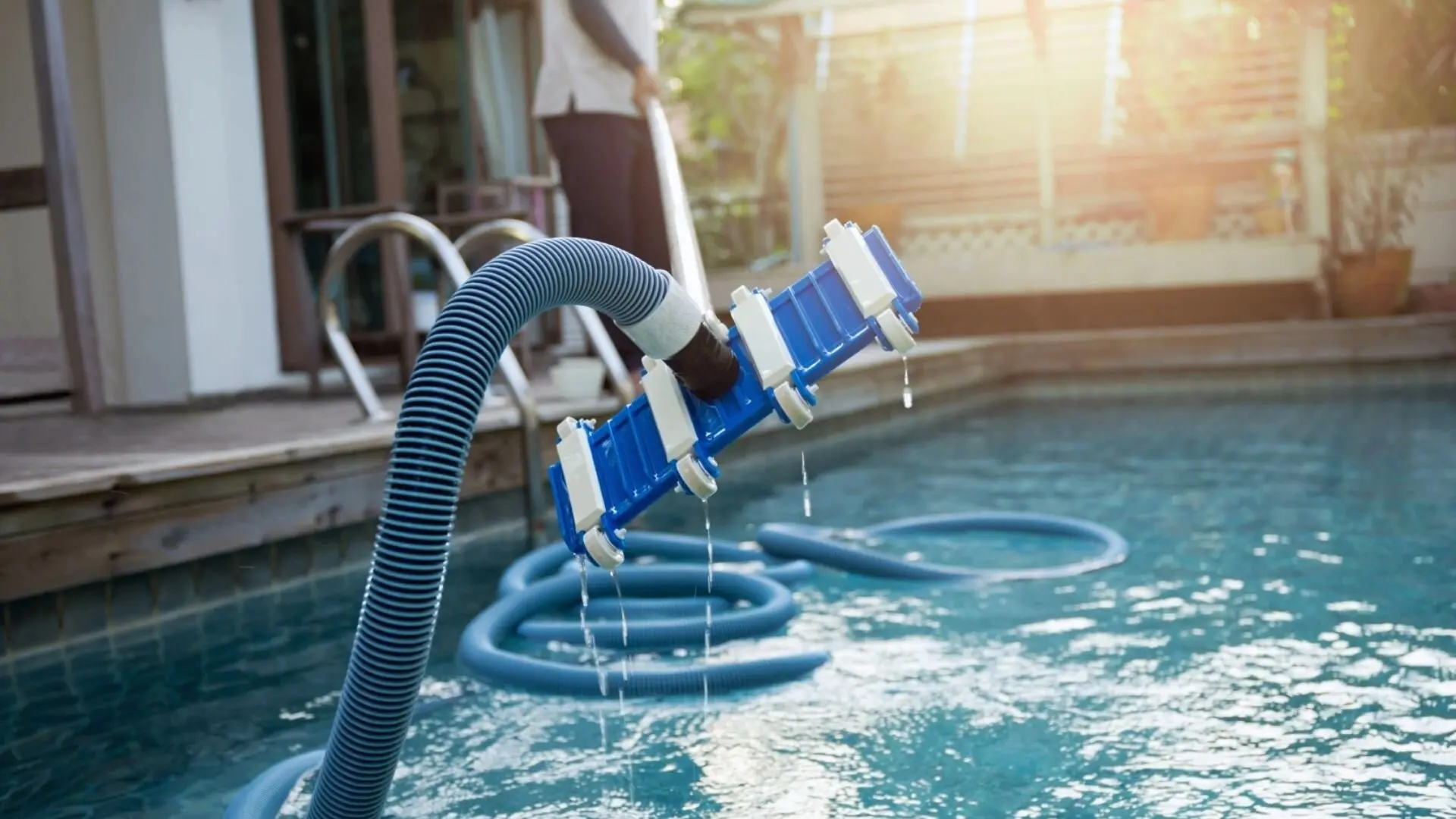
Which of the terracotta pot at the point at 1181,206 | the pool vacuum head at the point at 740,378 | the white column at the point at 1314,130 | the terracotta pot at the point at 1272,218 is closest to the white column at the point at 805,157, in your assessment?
the terracotta pot at the point at 1181,206

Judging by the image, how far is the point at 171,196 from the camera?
19.0ft

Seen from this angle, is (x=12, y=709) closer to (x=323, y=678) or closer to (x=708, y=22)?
(x=323, y=678)

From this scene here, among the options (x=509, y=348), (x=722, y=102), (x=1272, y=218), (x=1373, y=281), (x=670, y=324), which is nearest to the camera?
(x=670, y=324)

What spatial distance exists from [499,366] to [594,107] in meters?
0.96

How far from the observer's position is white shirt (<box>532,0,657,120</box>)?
4426mm

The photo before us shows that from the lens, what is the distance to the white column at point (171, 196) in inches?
227

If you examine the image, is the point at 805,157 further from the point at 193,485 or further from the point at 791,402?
the point at 791,402

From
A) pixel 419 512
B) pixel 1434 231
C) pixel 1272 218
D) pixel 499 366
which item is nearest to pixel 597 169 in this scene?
pixel 499 366

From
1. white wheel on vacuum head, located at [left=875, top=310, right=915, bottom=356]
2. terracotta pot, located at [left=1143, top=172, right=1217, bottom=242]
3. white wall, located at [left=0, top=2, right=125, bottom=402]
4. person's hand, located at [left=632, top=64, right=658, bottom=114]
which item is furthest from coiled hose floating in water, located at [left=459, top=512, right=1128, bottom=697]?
terracotta pot, located at [left=1143, top=172, right=1217, bottom=242]

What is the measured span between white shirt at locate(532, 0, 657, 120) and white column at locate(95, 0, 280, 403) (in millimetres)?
2253

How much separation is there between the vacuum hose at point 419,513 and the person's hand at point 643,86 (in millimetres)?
2815

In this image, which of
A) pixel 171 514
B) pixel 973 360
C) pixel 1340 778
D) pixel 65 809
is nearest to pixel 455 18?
pixel 973 360

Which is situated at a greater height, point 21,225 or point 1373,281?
point 21,225

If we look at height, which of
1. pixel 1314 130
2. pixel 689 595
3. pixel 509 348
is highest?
pixel 1314 130
